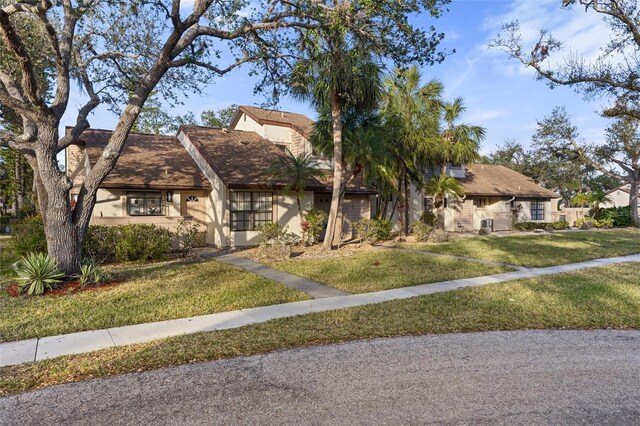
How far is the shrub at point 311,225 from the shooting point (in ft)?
52.4

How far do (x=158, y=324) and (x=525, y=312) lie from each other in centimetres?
609

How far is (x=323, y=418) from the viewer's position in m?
3.38

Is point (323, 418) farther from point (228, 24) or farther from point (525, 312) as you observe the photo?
point (228, 24)

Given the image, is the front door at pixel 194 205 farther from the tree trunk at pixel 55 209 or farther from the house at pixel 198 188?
the tree trunk at pixel 55 209

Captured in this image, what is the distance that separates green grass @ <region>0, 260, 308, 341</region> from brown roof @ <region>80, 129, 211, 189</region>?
5741mm

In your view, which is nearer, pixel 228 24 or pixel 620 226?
pixel 228 24

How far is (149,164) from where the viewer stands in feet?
54.7

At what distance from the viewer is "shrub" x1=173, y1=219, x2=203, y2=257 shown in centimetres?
1355

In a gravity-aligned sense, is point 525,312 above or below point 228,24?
below

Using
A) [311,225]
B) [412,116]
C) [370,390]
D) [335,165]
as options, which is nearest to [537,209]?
[412,116]

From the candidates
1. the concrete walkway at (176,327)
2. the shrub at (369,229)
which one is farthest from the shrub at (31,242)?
the shrub at (369,229)

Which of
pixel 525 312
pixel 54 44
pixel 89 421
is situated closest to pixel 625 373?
pixel 525 312

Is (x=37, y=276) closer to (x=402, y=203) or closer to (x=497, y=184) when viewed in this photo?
(x=402, y=203)

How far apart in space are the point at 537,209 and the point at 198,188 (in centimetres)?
2480
